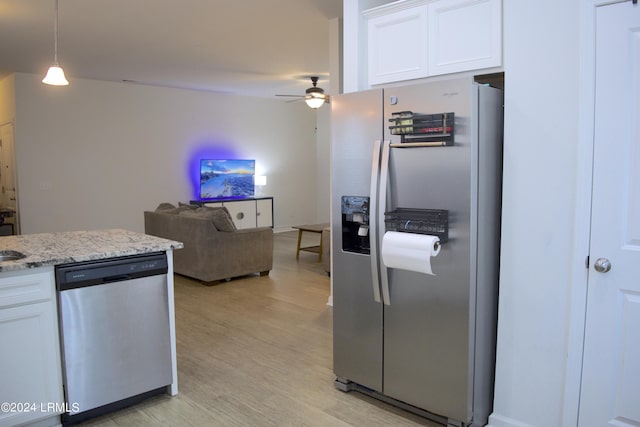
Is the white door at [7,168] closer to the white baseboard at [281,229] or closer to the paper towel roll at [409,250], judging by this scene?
the white baseboard at [281,229]

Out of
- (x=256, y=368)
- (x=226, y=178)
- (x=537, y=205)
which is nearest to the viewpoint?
(x=537, y=205)

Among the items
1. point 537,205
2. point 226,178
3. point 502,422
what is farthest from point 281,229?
point 537,205

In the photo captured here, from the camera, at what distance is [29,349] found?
94.0 inches

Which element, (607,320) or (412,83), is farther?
(412,83)

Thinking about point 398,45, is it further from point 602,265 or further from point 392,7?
point 602,265

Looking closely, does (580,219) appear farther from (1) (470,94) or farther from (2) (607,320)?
(1) (470,94)

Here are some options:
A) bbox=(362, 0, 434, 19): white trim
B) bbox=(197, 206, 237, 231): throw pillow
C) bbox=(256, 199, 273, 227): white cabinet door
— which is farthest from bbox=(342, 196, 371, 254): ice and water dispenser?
bbox=(256, 199, 273, 227): white cabinet door

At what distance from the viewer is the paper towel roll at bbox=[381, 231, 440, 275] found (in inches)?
88.9

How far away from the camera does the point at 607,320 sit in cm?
209

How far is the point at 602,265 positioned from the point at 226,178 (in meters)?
7.66

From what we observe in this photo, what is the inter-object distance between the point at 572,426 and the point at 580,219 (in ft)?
3.18

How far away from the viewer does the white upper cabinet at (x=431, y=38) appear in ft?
7.77

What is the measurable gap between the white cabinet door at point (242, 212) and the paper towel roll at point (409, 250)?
6831 millimetres

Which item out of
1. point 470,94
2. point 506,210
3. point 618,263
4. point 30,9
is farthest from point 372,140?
point 30,9
